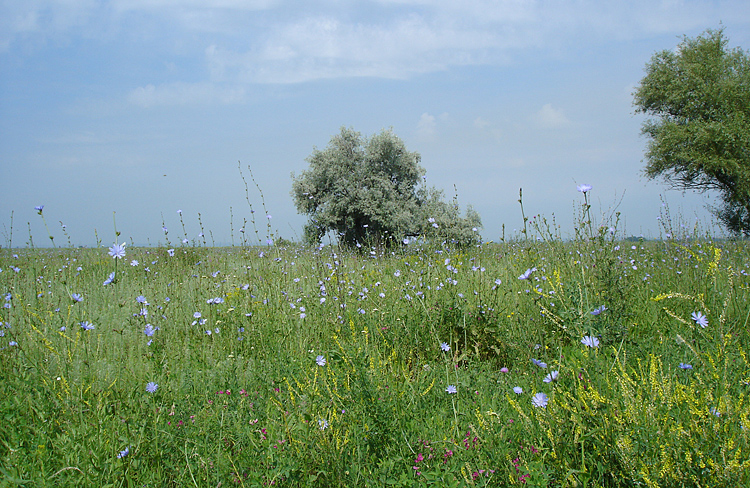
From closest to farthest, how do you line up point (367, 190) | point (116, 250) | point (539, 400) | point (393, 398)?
point (539, 400) < point (393, 398) < point (116, 250) < point (367, 190)

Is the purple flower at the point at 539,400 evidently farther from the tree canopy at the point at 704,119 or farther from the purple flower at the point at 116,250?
the tree canopy at the point at 704,119

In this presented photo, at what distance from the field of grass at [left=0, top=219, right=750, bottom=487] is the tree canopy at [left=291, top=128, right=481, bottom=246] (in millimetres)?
10775

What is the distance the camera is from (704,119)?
21141mm

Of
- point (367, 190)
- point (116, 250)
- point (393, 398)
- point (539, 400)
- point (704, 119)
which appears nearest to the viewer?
point (539, 400)

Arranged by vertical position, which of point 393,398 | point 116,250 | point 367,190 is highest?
point 367,190

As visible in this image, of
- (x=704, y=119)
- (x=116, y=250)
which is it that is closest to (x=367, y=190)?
(x=116, y=250)

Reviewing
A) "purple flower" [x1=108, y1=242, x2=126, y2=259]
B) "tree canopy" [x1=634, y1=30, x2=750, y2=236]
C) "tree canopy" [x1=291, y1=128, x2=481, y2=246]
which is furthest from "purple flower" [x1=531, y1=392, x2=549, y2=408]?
"tree canopy" [x1=634, y1=30, x2=750, y2=236]

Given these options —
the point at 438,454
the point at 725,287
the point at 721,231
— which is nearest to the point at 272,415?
the point at 438,454

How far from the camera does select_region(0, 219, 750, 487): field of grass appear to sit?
1.85 metres

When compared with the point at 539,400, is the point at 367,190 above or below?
above

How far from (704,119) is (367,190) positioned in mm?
17916

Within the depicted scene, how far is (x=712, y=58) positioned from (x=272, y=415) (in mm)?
27170

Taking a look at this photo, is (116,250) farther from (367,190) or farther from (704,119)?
(704,119)

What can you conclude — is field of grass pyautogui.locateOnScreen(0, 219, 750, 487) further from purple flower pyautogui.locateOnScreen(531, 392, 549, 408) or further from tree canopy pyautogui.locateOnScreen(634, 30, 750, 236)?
tree canopy pyautogui.locateOnScreen(634, 30, 750, 236)
